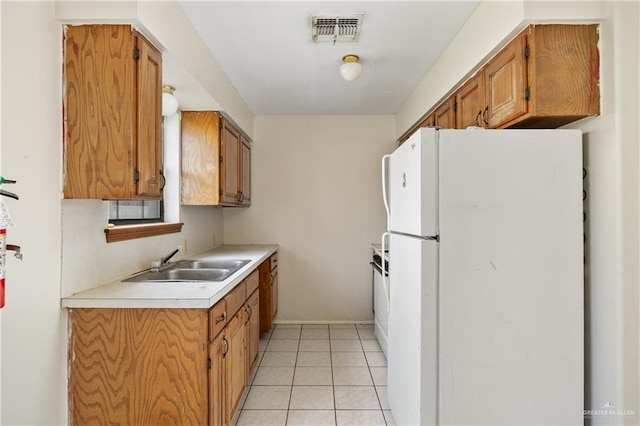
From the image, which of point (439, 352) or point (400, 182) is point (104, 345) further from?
point (400, 182)

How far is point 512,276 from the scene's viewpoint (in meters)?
1.48

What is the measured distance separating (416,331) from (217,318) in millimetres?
939

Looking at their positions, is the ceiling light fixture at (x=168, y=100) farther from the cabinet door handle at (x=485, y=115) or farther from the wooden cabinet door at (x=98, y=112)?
the cabinet door handle at (x=485, y=115)

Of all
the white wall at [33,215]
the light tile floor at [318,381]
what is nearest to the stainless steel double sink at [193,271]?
the white wall at [33,215]

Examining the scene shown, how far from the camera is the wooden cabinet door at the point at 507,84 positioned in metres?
1.58

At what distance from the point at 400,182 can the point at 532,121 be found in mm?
697

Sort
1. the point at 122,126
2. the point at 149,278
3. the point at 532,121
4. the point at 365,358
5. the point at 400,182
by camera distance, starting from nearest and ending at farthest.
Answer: the point at 122,126 → the point at 532,121 → the point at 400,182 → the point at 149,278 → the point at 365,358

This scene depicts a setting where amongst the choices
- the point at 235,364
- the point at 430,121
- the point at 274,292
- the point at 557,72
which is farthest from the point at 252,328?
the point at 557,72

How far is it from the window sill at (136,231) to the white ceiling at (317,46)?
1294 mm

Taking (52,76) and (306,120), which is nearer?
(52,76)

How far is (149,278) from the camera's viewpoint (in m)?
2.02

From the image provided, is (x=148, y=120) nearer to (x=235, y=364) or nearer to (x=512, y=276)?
(x=235, y=364)

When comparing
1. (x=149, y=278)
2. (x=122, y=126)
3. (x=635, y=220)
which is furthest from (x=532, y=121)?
(x=149, y=278)

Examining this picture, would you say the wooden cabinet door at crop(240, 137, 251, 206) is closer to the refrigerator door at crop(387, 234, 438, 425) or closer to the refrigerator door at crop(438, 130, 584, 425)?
the refrigerator door at crop(387, 234, 438, 425)
